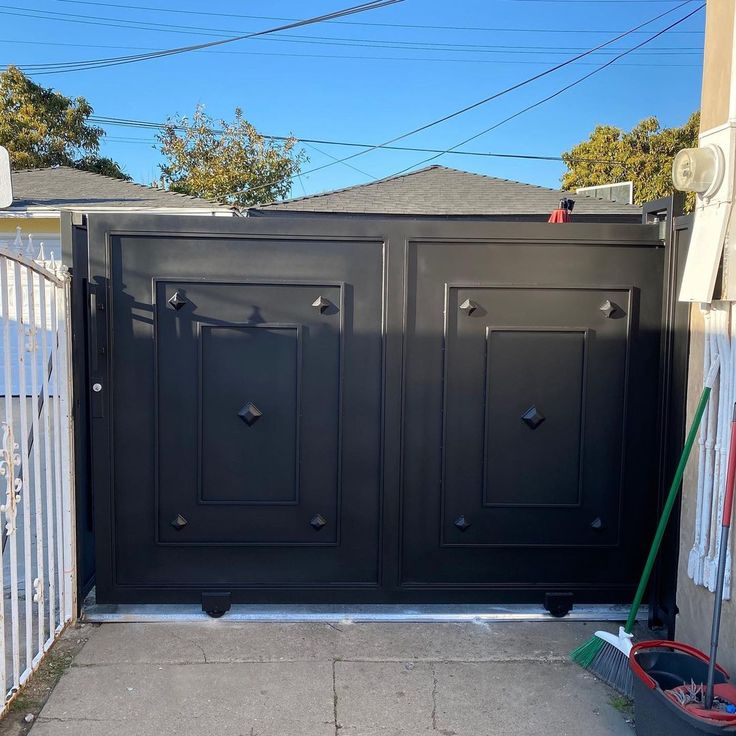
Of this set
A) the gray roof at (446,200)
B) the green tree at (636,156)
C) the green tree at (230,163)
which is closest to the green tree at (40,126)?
the green tree at (230,163)

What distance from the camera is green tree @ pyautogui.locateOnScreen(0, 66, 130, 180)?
58.7 feet

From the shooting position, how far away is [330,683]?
3.06 metres

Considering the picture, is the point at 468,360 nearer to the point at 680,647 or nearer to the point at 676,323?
the point at 676,323

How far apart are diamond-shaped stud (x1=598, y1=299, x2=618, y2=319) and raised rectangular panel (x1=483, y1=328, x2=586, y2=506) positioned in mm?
161

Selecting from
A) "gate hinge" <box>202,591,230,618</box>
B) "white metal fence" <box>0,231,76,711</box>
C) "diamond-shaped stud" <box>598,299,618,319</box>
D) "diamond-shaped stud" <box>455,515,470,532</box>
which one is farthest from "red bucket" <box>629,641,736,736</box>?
"white metal fence" <box>0,231,76,711</box>

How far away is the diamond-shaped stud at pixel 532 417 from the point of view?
3.68m

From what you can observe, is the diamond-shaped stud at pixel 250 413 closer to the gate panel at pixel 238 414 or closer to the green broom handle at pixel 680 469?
the gate panel at pixel 238 414

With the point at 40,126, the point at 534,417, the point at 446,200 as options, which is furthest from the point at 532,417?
the point at 40,126

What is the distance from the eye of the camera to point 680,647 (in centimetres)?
271

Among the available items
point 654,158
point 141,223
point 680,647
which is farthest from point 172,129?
point 680,647

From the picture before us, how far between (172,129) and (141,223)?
65.6 ft

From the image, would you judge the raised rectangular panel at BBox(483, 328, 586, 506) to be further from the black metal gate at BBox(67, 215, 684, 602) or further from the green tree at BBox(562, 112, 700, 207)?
the green tree at BBox(562, 112, 700, 207)

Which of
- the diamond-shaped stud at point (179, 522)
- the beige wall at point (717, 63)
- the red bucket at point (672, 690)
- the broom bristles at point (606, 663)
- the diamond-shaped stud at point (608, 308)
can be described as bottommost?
the broom bristles at point (606, 663)

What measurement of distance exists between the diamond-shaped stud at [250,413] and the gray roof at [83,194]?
23.1ft
